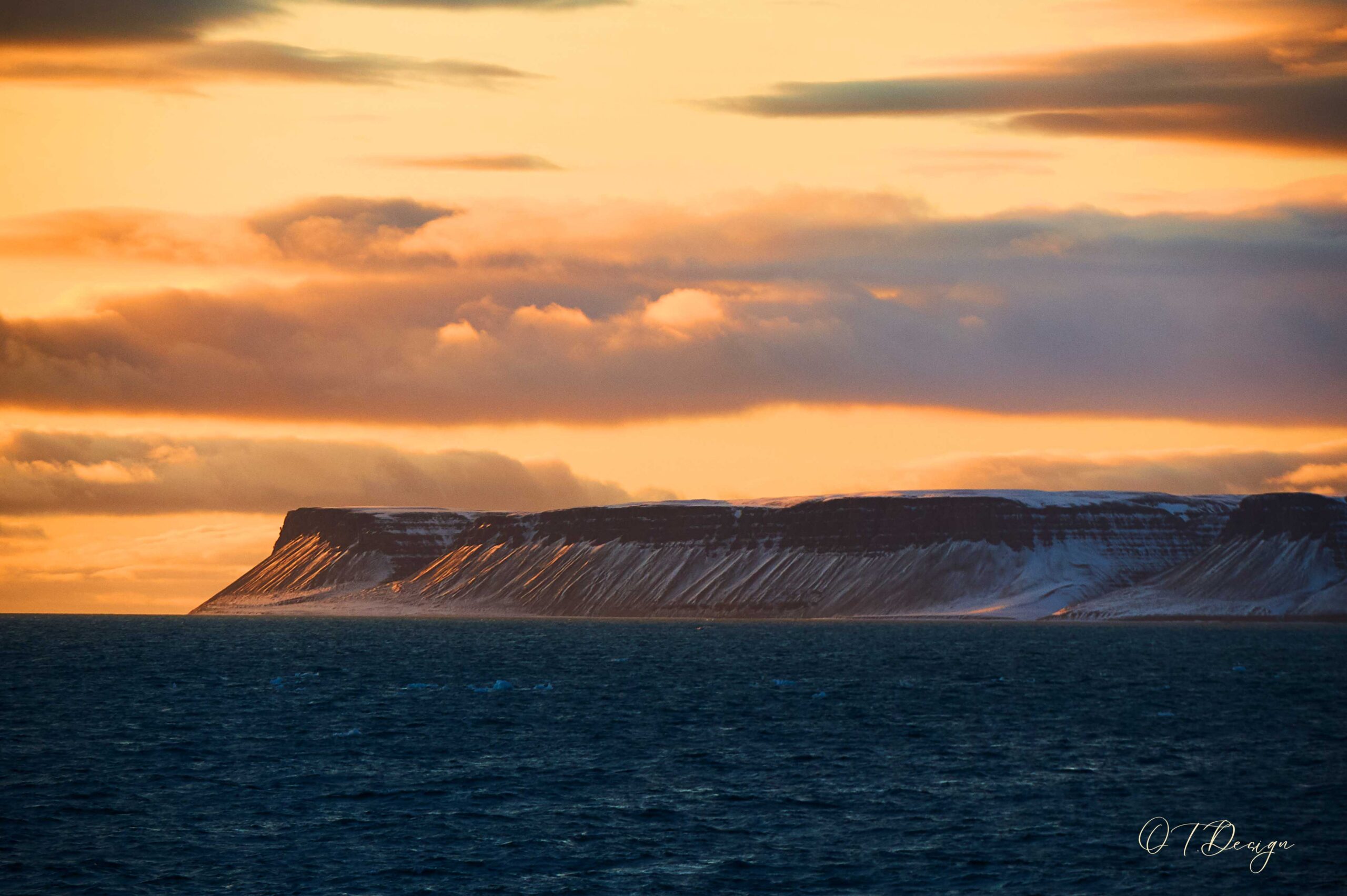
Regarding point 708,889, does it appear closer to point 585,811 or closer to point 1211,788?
point 585,811

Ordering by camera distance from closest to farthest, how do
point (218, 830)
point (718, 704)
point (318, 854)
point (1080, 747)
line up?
point (318, 854) → point (218, 830) → point (1080, 747) → point (718, 704)

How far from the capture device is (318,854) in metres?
57.4

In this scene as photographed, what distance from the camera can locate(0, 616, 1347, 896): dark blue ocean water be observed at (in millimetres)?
54281

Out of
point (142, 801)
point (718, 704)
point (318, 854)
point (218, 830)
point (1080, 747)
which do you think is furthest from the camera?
point (718, 704)

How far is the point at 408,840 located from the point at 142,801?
1428 centimetres

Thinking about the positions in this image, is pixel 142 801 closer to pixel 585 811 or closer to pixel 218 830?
pixel 218 830

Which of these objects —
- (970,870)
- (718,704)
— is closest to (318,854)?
(970,870)

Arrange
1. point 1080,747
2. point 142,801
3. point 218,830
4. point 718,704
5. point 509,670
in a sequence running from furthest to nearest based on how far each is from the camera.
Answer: point 509,670, point 718,704, point 1080,747, point 142,801, point 218,830

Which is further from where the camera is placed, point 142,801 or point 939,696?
point 939,696

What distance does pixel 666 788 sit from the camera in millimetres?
71500

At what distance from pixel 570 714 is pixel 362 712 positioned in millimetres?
13138

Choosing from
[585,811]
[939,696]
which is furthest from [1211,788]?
[939,696]

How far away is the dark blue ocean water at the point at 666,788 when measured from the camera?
178 ft

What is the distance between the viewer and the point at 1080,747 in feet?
276
